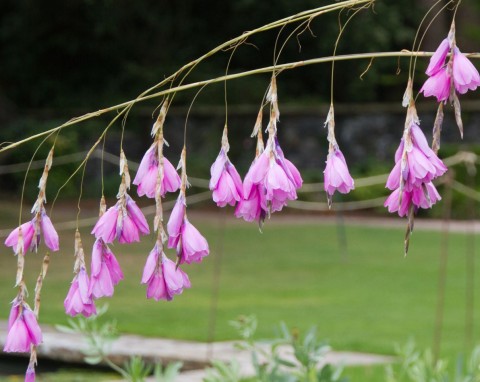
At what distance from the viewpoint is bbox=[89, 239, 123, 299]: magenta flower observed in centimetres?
152

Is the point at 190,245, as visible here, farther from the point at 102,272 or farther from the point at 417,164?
the point at 417,164

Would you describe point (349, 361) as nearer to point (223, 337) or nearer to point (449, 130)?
point (223, 337)

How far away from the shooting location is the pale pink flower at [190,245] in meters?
1.47

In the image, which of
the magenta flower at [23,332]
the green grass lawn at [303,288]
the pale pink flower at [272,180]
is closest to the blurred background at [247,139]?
the green grass lawn at [303,288]

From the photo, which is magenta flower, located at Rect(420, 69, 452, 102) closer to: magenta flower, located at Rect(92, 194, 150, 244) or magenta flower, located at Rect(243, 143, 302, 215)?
magenta flower, located at Rect(243, 143, 302, 215)

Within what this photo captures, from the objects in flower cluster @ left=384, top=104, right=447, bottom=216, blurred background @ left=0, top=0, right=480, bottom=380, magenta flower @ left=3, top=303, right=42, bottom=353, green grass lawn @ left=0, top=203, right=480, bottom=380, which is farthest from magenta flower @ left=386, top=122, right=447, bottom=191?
blurred background @ left=0, top=0, right=480, bottom=380

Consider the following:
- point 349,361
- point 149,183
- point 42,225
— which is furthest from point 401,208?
point 349,361

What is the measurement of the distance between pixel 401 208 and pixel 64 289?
375 inches

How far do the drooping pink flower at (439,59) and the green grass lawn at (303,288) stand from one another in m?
5.36

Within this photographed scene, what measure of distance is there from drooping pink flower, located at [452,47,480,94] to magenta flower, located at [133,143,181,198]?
0.38 m

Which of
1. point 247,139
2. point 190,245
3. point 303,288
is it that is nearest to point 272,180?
point 190,245

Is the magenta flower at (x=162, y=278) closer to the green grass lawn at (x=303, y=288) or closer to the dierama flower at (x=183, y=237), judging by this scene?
the dierama flower at (x=183, y=237)

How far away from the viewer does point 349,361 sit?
6.77 metres

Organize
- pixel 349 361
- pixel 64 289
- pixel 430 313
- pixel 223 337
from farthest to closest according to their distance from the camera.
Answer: pixel 64 289
pixel 430 313
pixel 223 337
pixel 349 361
